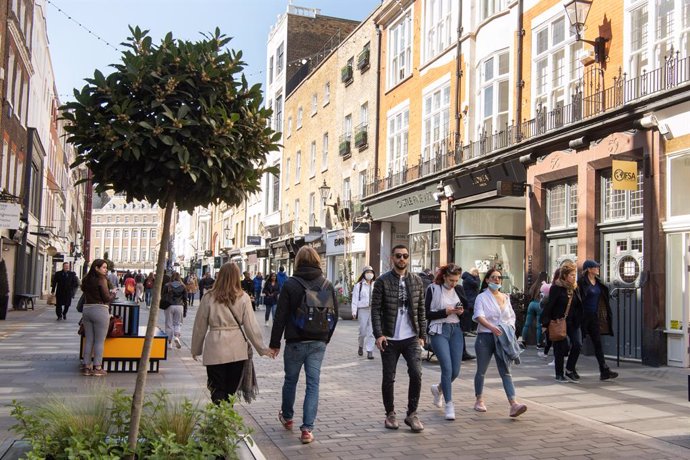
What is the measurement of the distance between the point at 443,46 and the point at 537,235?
338 inches

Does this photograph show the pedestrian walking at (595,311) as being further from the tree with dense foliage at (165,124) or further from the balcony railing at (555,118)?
the tree with dense foliage at (165,124)

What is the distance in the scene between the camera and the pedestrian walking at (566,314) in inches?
415

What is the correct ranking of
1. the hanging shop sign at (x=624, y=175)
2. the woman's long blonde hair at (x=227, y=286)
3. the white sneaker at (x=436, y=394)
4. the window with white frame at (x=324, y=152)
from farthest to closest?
the window with white frame at (x=324, y=152), the hanging shop sign at (x=624, y=175), the white sneaker at (x=436, y=394), the woman's long blonde hair at (x=227, y=286)

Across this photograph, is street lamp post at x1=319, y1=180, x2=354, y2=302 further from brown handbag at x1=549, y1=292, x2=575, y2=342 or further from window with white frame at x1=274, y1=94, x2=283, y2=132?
brown handbag at x1=549, y1=292, x2=575, y2=342

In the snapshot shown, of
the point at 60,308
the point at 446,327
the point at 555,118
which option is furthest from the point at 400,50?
the point at 446,327

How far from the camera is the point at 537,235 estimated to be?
1641cm

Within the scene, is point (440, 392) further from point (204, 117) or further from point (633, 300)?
point (633, 300)

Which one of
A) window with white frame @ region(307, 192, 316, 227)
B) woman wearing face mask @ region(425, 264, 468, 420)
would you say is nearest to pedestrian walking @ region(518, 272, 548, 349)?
woman wearing face mask @ region(425, 264, 468, 420)

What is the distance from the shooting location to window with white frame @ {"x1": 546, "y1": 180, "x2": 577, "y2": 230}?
611 inches

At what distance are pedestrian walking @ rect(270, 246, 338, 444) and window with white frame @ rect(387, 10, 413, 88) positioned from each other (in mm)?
19509

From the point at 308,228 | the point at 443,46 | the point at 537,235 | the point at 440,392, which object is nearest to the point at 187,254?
the point at 308,228

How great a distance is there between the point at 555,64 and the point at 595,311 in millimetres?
7597

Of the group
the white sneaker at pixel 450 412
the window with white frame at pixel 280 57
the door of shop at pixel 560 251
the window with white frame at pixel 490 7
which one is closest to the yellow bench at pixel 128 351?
the white sneaker at pixel 450 412

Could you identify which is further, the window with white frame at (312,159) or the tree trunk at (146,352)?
the window with white frame at (312,159)
